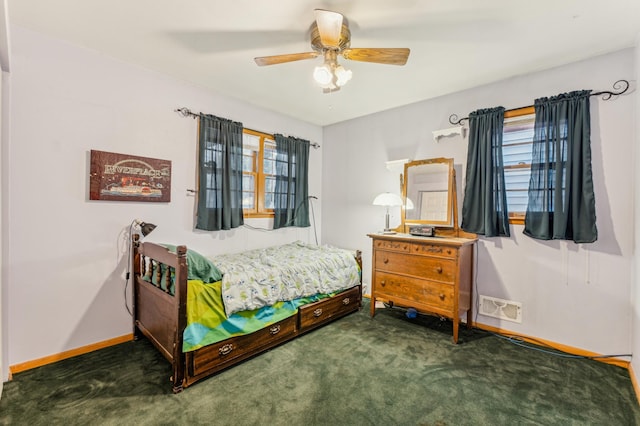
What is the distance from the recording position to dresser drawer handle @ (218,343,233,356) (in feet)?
7.19

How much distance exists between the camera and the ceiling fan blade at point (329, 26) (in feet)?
5.74

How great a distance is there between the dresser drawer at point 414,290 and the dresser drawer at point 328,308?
0.33 m

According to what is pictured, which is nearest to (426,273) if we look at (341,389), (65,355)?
(341,389)

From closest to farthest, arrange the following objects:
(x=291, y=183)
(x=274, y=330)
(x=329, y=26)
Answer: (x=329, y=26) < (x=274, y=330) < (x=291, y=183)

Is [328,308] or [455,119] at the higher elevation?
[455,119]

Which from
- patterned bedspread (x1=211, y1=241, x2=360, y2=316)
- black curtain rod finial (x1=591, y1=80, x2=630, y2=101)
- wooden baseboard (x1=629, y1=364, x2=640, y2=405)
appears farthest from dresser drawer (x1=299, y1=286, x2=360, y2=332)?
black curtain rod finial (x1=591, y1=80, x2=630, y2=101)

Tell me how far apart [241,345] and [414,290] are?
1.75 metres

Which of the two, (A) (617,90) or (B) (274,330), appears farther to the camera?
(B) (274,330)

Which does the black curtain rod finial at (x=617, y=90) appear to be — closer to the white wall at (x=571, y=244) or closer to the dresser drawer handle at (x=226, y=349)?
the white wall at (x=571, y=244)

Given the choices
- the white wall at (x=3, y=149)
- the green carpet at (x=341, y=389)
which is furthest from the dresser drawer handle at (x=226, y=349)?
the white wall at (x=3, y=149)

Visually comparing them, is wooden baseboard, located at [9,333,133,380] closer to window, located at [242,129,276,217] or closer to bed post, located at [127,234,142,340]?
bed post, located at [127,234,142,340]

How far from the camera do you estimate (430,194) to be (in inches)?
134

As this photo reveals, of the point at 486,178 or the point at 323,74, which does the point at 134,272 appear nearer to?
the point at 323,74

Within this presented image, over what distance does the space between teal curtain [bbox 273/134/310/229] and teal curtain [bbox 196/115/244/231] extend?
0.63 m
